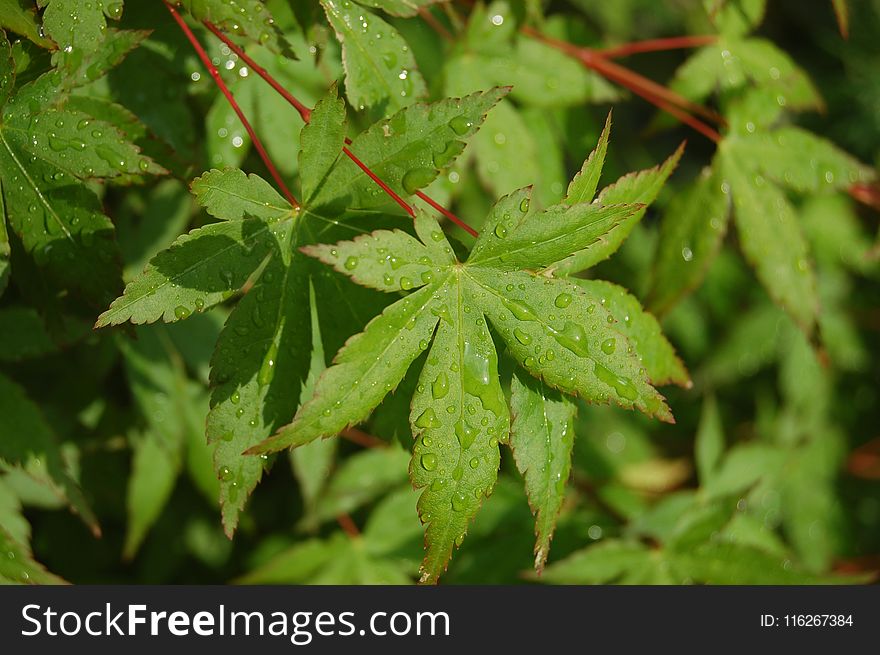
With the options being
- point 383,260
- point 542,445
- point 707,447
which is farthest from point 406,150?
point 707,447

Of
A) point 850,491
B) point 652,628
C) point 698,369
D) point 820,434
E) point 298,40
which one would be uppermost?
point 298,40

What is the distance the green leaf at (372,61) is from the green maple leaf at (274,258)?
18 centimetres

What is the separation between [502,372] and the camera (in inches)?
47.6

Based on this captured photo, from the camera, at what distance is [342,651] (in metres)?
1.53

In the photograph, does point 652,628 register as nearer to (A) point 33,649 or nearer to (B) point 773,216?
(B) point 773,216

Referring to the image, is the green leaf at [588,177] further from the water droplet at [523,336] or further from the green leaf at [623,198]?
the water droplet at [523,336]

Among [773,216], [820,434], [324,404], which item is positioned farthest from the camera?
[820,434]

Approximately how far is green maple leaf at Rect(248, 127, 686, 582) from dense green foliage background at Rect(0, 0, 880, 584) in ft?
0.38

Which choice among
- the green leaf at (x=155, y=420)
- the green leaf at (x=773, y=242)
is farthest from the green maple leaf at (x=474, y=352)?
the green leaf at (x=155, y=420)

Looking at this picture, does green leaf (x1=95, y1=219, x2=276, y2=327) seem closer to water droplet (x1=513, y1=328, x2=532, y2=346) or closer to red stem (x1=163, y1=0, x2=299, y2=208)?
red stem (x1=163, y1=0, x2=299, y2=208)

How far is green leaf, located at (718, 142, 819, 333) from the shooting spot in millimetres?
1609

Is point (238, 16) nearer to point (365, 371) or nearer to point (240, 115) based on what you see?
point (240, 115)

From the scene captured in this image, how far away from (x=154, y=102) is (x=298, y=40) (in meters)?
0.31

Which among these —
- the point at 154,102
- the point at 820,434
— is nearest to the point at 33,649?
the point at 154,102
